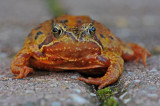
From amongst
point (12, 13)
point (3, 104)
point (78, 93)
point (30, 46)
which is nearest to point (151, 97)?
point (78, 93)

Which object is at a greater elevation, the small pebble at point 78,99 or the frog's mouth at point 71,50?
the frog's mouth at point 71,50

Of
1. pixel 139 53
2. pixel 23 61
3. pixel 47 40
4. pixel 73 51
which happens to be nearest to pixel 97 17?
pixel 139 53

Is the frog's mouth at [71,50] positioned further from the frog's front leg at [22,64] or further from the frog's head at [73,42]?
the frog's front leg at [22,64]

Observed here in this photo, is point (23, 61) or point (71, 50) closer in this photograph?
point (71, 50)

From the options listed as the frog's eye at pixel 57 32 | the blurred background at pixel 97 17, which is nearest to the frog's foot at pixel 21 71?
the frog's eye at pixel 57 32

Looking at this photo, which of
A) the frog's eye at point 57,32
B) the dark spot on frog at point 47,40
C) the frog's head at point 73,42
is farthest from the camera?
the dark spot on frog at point 47,40

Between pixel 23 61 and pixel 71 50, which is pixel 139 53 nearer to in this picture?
pixel 71 50

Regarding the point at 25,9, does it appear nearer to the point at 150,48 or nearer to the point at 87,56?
the point at 150,48
